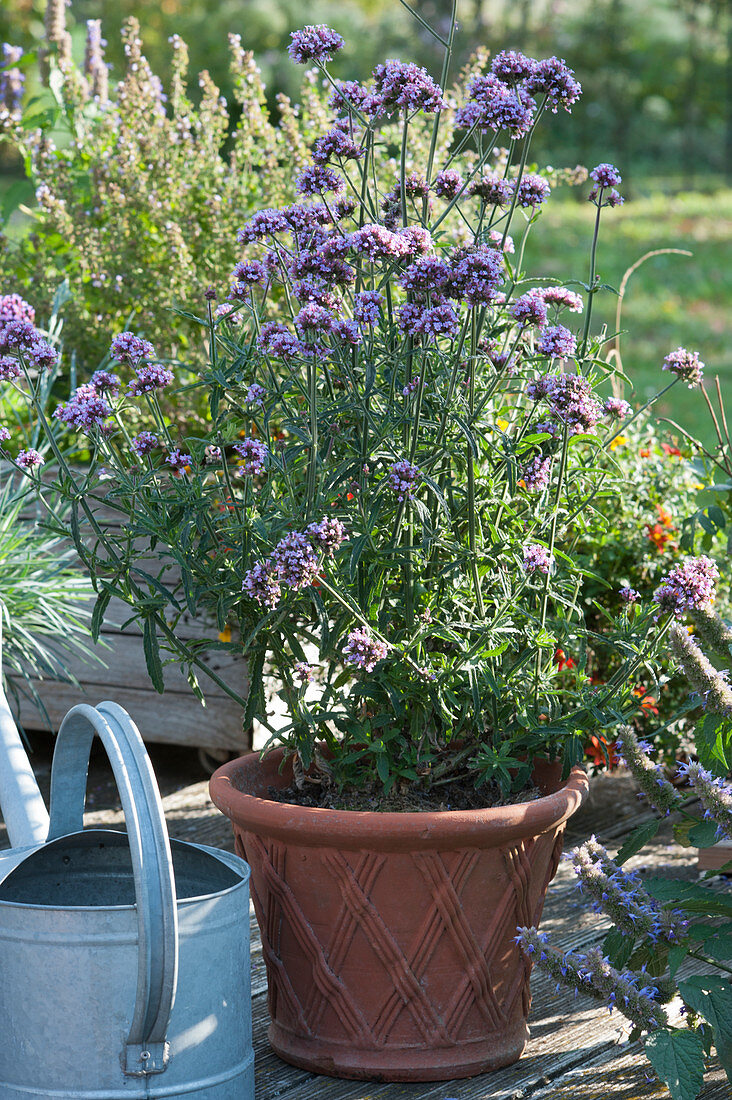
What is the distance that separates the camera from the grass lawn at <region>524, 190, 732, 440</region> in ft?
25.3

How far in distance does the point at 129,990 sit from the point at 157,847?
197mm

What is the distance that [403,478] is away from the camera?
1631 mm

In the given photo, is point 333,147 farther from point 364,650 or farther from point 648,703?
point 648,703

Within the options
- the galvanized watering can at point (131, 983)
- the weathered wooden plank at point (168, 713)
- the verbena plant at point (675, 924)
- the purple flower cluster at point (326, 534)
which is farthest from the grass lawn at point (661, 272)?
the galvanized watering can at point (131, 983)

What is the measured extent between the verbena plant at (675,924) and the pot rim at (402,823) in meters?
0.10

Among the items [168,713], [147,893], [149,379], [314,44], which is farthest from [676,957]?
[168,713]

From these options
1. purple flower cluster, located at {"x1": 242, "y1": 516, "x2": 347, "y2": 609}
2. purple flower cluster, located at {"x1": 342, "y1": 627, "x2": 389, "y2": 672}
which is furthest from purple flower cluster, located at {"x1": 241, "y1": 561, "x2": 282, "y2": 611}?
purple flower cluster, located at {"x1": 342, "y1": 627, "x2": 389, "y2": 672}

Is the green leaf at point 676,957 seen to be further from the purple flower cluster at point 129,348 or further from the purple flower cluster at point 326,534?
the purple flower cluster at point 129,348

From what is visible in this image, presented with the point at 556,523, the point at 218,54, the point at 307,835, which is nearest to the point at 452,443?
the point at 556,523

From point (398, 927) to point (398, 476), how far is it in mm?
658

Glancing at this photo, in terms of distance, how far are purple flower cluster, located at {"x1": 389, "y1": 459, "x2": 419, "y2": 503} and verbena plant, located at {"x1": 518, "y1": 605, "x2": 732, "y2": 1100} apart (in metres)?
0.40

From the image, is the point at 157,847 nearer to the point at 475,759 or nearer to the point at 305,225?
the point at 475,759

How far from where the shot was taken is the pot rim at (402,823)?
168 centimetres

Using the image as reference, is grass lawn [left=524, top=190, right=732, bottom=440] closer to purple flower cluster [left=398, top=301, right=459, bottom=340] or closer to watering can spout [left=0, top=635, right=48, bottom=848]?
purple flower cluster [left=398, top=301, right=459, bottom=340]
